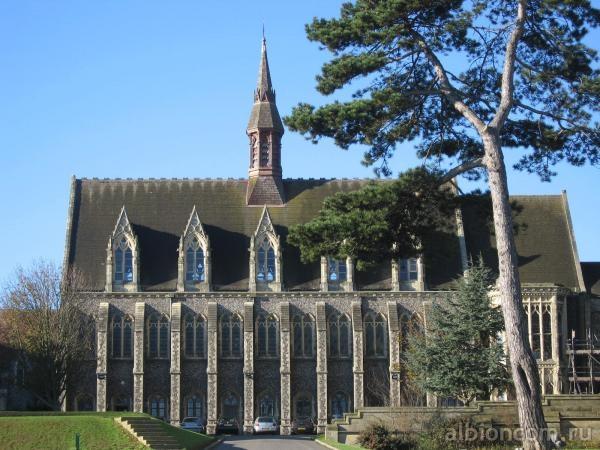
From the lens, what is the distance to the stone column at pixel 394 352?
6303 cm

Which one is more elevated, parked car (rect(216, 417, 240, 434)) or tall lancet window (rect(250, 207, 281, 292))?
tall lancet window (rect(250, 207, 281, 292))

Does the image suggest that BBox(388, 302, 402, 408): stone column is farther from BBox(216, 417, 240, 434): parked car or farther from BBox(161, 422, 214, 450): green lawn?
BBox(161, 422, 214, 450): green lawn

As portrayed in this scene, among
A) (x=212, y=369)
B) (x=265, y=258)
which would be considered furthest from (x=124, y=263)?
(x=265, y=258)

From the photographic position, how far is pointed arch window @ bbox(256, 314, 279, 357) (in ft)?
214

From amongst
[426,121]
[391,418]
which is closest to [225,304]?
[391,418]

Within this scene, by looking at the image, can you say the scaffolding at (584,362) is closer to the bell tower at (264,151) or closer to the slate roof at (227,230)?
the slate roof at (227,230)

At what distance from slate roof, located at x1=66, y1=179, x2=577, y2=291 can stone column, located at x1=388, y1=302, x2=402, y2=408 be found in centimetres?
208

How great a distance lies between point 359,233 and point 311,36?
5.88 metres

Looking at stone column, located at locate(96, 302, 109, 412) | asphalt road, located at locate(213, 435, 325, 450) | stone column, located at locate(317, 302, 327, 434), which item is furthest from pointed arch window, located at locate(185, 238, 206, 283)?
asphalt road, located at locate(213, 435, 325, 450)

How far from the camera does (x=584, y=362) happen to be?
2512 inches

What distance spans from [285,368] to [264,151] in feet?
45.5

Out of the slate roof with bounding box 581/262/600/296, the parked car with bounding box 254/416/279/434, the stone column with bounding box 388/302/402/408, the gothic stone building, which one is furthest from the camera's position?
the slate roof with bounding box 581/262/600/296

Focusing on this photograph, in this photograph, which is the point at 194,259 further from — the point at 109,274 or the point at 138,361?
the point at 138,361

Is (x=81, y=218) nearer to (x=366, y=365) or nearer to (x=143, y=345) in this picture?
(x=143, y=345)
